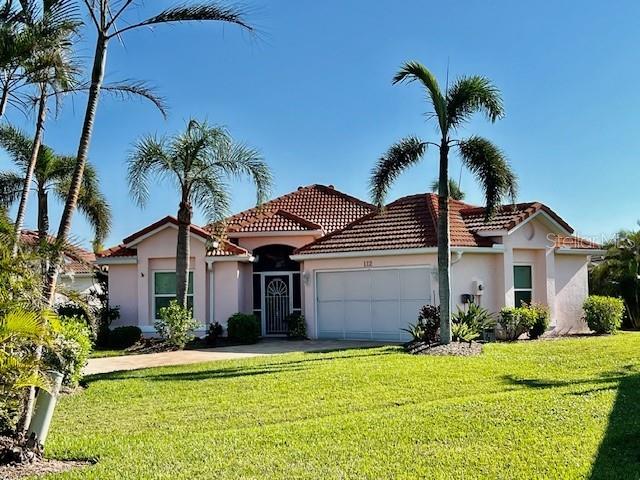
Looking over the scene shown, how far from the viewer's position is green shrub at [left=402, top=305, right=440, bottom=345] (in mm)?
18875

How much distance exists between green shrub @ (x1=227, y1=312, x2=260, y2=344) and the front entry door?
7.80ft

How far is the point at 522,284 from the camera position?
23453mm

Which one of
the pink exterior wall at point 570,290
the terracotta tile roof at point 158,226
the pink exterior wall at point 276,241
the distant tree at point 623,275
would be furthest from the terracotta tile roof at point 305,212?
the distant tree at point 623,275

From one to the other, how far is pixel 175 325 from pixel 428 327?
855cm

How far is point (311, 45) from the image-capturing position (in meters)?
17.1

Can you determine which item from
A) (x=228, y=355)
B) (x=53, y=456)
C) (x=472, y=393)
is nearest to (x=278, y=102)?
(x=228, y=355)

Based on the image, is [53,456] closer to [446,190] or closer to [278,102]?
[446,190]

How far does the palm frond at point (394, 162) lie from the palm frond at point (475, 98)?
4.09 ft

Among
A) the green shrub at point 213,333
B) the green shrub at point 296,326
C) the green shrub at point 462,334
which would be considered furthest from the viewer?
the green shrub at point 296,326

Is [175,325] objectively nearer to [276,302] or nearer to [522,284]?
[276,302]

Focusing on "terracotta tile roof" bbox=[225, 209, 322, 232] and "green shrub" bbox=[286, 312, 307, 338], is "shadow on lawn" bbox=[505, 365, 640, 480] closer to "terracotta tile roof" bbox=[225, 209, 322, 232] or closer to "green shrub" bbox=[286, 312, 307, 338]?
"green shrub" bbox=[286, 312, 307, 338]

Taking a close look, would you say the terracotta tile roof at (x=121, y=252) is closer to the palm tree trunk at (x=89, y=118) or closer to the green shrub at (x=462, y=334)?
the green shrub at (x=462, y=334)

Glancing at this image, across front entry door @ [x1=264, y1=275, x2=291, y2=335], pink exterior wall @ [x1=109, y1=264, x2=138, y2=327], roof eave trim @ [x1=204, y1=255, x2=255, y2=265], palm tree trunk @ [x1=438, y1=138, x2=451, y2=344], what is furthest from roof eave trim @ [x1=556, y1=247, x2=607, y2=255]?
pink exterior wall @ [x1=109, y1=264, x2=138, y2=327]

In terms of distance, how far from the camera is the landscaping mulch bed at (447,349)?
17078mm
